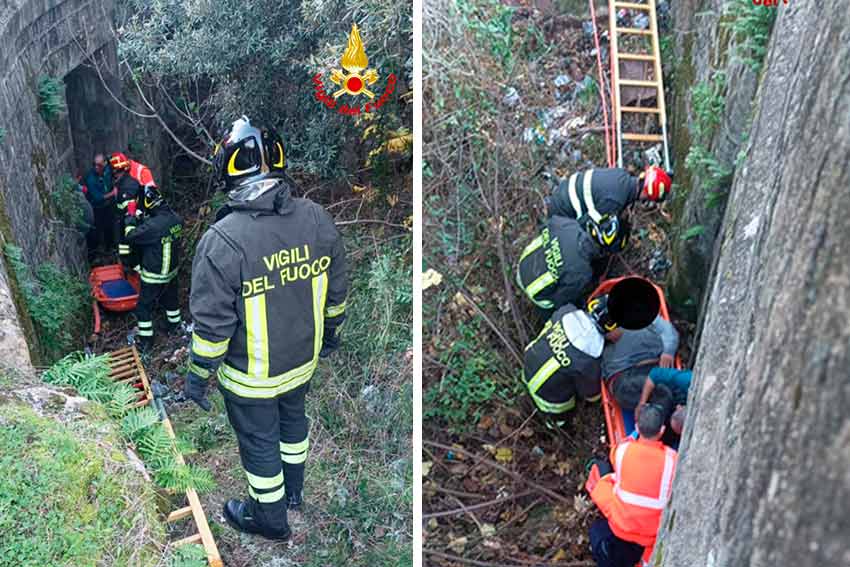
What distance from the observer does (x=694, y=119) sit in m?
5.77

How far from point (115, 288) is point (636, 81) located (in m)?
5.37

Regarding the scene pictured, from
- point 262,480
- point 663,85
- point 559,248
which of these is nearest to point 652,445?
point 559,248

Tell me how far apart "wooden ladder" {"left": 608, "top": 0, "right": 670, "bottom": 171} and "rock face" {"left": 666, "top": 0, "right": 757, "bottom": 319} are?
0.42 ft

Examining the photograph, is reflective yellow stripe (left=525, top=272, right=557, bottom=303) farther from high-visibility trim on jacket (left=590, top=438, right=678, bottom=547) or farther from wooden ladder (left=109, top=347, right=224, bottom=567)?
wooden ladder (left=109, top=347, right=224, bottom=567)

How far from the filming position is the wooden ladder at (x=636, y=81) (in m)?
6.26

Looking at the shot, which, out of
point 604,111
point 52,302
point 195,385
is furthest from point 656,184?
point 52,302

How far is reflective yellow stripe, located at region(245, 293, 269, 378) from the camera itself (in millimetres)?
3674

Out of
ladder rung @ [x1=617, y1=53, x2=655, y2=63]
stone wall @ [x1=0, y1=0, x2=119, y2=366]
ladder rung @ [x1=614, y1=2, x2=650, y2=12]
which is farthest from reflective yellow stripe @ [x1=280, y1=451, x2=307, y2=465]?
ladder rung @ [x1=614, y1=2, x2=650, y2=12]

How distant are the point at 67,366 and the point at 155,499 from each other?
41.1 inches

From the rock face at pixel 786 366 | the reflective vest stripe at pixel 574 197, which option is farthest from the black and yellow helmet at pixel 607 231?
the rock face at pixel 786 366

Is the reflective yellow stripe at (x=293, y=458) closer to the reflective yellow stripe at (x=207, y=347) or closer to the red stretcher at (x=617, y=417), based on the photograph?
the reflective yellow stripe at (x=207, y=347)

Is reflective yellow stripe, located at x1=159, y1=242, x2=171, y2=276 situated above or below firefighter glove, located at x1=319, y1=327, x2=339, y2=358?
below

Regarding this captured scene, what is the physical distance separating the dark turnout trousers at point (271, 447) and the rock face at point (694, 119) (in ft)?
9.84

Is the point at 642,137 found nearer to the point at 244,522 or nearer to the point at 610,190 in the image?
the point at 610,190
